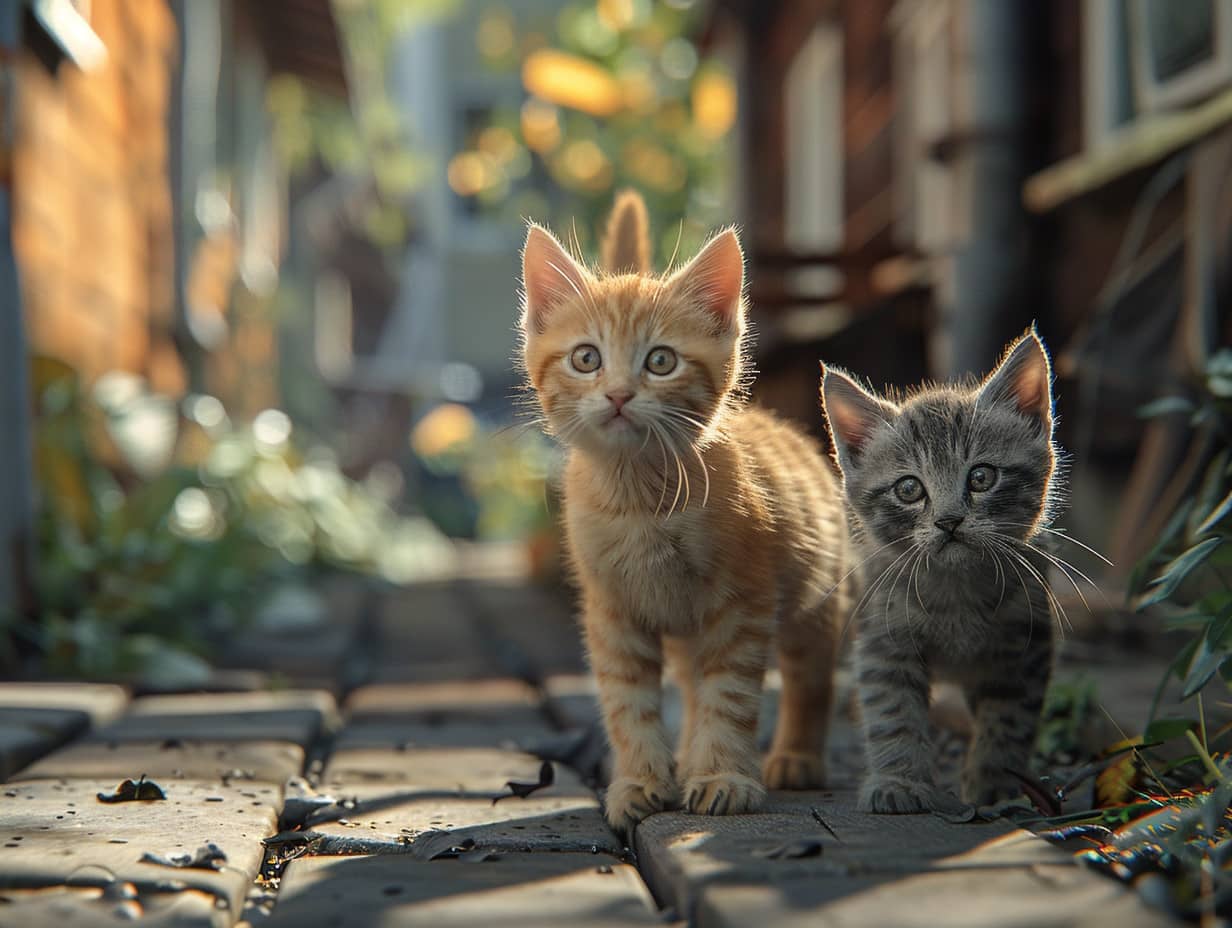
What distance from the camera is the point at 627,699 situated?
2592mm

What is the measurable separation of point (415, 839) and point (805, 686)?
39.4 inches

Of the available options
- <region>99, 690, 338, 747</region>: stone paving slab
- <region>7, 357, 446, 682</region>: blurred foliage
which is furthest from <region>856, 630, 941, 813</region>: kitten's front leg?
<region>7, 357, 446, 682</region>: blurred foliage

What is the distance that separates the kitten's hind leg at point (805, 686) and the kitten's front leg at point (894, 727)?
0.31 meters

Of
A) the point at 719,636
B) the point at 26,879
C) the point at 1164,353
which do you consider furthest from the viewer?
the point at 1164,353

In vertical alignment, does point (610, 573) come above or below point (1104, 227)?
below

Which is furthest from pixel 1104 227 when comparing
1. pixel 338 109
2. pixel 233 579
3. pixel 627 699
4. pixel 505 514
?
pixel 338 109

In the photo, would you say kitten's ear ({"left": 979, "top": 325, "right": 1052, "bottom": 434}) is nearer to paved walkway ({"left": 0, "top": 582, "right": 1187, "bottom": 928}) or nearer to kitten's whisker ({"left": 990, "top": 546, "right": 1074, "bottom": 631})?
kitten's whisker ({"left": 990, "top": 546, "right": 1074, "bottom": 631})

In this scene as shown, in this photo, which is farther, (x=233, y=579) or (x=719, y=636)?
(x=233, y=579)

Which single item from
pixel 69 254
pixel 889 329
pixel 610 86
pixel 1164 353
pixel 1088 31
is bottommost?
pixel 1164 353

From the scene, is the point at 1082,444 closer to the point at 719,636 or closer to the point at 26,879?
the point at 719,636

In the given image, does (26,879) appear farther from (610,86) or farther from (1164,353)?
(610,86)

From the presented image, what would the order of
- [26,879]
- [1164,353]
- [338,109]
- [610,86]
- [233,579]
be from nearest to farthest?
[26,879], [1164,353], [233,579], [610,86], [338,109]

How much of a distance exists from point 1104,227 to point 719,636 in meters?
2.92

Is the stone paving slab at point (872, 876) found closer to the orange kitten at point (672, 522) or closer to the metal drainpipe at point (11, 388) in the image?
the orange kitten at point (672, 522)
